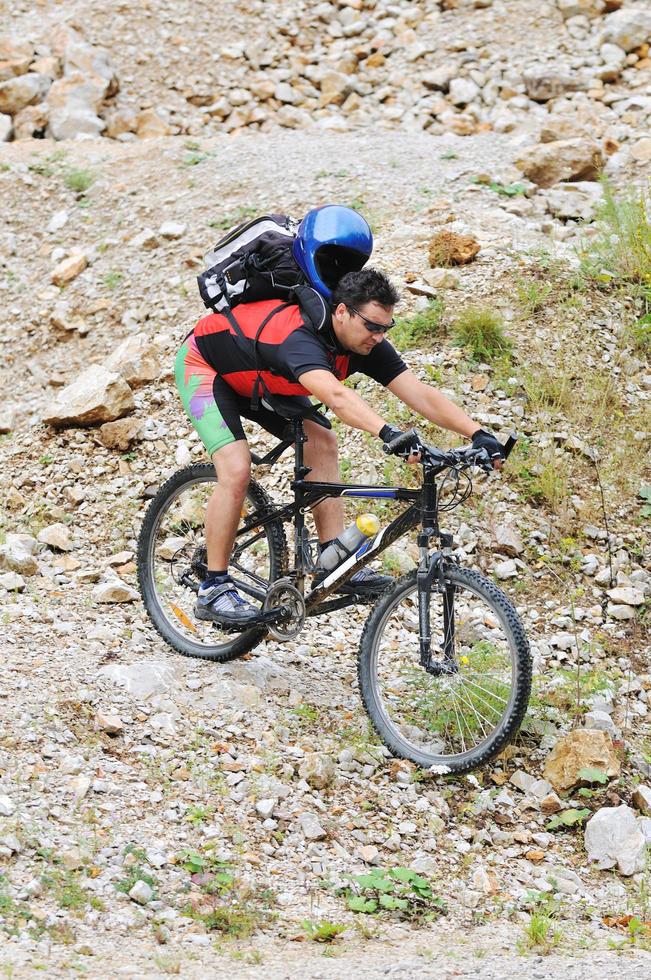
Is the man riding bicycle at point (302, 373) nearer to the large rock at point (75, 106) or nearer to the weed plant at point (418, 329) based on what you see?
the weed plant at point (418, 329)

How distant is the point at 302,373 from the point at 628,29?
9.85m

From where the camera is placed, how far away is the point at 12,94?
12.3m

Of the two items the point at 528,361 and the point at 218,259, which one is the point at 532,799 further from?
the point at 528,361

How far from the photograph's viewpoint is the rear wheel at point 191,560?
5625mm

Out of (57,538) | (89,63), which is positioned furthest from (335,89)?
(57,538)

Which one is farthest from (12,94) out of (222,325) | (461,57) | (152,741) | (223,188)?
(152,741)

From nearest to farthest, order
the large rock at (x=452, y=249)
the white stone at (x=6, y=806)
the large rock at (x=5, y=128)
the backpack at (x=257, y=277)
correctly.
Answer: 1. the white stone at (x=6, y=806)
2. the backpack at (x=257, y=277)
3. the large rock at (x=452, y=249)
4. the large rock at (x=5, y=128)

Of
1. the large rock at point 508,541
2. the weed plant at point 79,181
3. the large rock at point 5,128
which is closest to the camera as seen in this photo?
the large rock at point 508,541

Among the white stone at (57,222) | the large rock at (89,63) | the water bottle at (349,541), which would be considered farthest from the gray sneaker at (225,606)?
the large rock at (89,63)

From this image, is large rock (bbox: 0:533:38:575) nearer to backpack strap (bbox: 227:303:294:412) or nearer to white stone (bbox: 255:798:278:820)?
backpack strap (bbox: 227:303:294:412)

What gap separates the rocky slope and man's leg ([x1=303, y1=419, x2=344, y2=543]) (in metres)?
0.86

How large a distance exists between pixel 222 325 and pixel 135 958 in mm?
2872

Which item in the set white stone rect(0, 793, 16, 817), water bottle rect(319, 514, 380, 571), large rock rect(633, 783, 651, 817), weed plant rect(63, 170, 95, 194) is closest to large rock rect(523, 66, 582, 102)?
weed plant rect(63, 170, 95, 194)

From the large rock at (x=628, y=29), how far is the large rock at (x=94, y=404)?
7899 mm
